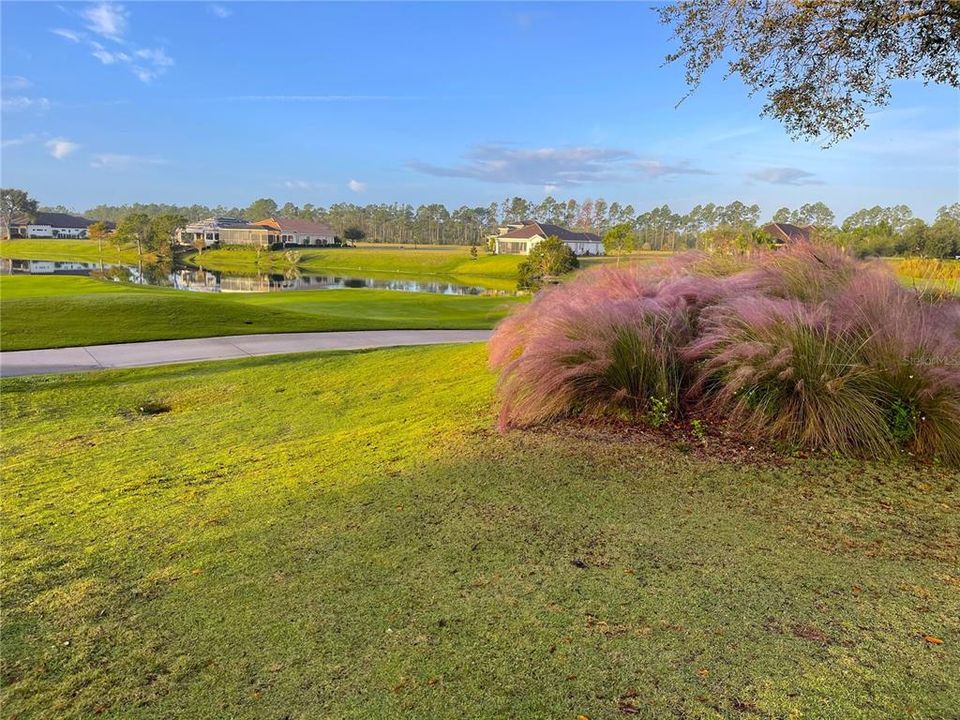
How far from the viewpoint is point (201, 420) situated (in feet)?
22.5

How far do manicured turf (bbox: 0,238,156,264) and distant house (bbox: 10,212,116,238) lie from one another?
78.9 feet

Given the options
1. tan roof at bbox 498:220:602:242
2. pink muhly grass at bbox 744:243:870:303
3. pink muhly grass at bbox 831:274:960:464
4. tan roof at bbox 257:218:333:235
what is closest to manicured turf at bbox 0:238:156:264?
tan roof at bbox 257:218:333:235

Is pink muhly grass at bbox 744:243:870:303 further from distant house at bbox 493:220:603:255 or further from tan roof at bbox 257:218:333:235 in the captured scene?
tan roof at bbox 257:218:333:235

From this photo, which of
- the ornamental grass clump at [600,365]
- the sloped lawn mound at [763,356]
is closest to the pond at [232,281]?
the sloped lawn mound at [763,356]

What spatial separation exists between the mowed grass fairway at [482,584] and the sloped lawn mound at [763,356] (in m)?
0.38

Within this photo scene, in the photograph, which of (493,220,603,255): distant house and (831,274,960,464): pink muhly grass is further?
(493,220,603,255): distant house

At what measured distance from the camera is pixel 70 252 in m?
83.1

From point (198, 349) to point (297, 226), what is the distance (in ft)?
337

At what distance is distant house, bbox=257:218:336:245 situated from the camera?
102912mm

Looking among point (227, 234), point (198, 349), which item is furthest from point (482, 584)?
point (227, 234)

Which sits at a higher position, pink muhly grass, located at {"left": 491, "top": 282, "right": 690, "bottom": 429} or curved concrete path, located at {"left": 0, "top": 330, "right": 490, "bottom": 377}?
pink muhly grass, located at {"left": 491, "top": 282, "right": 690, "bottom": 429}

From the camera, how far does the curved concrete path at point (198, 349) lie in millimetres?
10336

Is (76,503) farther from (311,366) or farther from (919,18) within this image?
(919,18)

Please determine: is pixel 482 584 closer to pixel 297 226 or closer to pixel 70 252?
pixel 70 252
